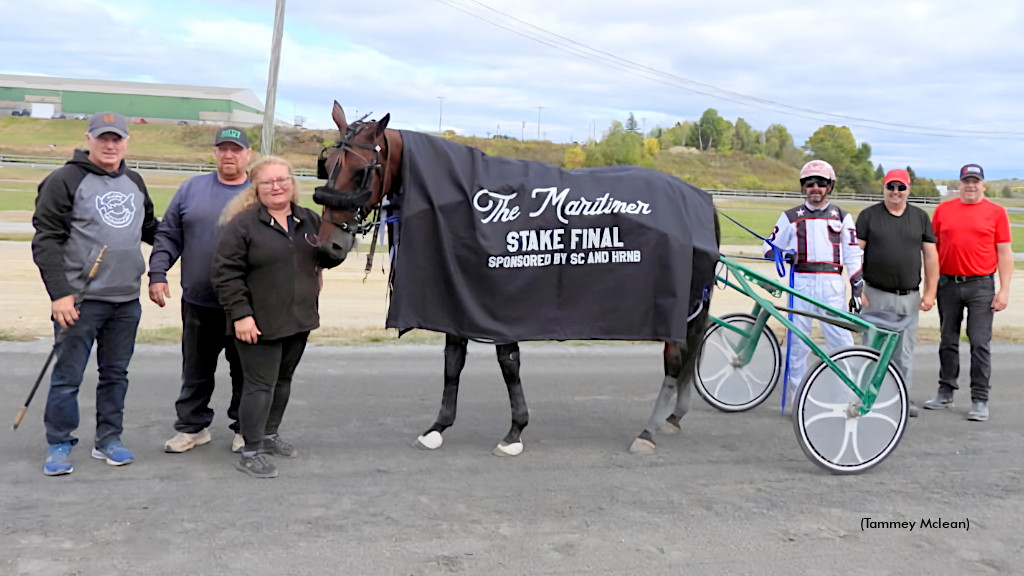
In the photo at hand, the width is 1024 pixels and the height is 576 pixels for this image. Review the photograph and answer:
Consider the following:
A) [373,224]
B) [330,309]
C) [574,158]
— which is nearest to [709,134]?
[574,158]

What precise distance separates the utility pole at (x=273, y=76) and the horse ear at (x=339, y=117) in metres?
15.9

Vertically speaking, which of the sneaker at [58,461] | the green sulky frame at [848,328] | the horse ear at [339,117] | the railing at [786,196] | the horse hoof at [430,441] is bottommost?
the sneaker at [58,461]

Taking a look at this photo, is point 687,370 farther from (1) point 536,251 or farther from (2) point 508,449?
(1) point 536,251

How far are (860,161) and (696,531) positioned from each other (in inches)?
3304

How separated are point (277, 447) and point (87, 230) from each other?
166 centimetres

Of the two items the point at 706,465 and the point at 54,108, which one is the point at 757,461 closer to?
the point at 706,465

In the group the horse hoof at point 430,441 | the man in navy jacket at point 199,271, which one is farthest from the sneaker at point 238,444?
the horse hoof at point 430,441

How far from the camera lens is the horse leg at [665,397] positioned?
19.4 feet

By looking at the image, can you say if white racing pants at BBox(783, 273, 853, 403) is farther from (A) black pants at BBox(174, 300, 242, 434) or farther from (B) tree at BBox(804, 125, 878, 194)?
(B) tree at BBox(804, 125, 878, 194)

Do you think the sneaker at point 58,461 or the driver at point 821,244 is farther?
the driver at point 821,244

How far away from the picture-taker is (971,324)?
24.4ft

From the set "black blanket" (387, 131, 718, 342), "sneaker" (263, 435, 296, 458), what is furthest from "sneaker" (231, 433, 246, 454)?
"black blanket" (387, 131, 718, 342)

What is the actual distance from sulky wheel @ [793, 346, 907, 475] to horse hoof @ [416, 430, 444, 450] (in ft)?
7.33

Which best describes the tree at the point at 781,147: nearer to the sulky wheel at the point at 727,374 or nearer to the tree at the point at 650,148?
the tree at the point at 650,148
